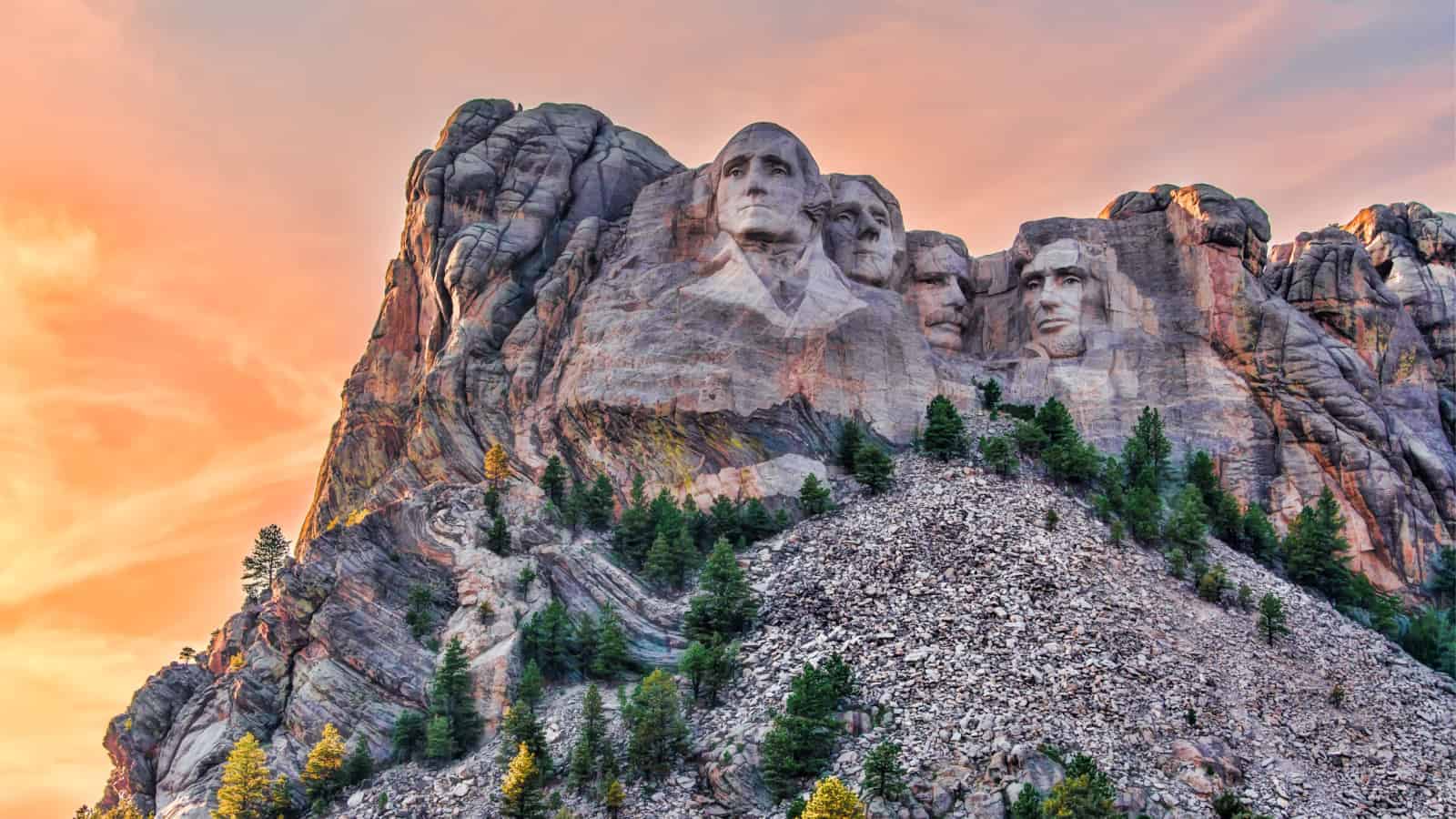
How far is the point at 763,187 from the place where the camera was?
81.4m

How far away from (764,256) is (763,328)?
14.2 feet

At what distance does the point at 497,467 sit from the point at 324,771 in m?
17.6

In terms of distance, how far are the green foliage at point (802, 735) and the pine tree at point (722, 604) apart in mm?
6213

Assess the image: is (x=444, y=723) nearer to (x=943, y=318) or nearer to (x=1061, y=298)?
(x=943, y=318)

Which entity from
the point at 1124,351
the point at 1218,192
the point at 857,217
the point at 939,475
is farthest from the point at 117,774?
the point at 1218,192

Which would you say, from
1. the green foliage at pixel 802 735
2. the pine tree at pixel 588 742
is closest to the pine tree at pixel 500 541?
the pine tree at pixel 588 742

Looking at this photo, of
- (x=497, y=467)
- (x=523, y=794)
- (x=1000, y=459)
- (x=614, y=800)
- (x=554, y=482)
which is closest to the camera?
(x=614, y=800)

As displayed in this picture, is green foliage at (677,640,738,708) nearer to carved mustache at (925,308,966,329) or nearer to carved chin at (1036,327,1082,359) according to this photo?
carved mustache at (925,308,966,329)

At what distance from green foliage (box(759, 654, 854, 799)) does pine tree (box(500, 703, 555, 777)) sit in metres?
8.17

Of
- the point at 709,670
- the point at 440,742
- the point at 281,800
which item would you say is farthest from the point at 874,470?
the point at 281,800

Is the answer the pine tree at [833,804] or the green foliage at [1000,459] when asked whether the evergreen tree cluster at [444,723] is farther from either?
the green foliage at [1000,459]

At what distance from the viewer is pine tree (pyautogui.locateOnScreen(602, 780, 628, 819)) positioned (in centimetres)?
5719

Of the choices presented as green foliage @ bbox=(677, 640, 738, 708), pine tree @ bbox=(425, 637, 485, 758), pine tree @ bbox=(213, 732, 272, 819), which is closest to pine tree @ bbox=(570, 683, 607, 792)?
green foliage @ bbox=(677, 640, 738, 708)

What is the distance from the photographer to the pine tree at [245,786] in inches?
2496
